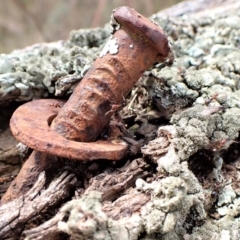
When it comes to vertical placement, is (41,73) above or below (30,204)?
above

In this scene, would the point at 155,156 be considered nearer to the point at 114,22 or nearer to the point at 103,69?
the point at 103,69

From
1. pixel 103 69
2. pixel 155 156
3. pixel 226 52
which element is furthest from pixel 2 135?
pixel 226 52

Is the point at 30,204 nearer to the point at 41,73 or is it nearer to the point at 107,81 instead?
the point at 107,81

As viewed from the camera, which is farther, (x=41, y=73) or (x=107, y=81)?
(x=41, y=73)

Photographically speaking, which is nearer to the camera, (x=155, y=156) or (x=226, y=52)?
(x=155, y=156)

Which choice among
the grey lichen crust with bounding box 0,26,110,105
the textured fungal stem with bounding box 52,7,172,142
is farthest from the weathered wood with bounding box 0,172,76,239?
the grey lichen crust with bounding box 0,26,110,105

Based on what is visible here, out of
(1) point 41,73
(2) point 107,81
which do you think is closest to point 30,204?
(2) point 107,81

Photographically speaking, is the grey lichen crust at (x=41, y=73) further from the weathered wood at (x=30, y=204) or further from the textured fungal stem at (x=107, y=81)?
the weathered wood at (x=30, y=204)

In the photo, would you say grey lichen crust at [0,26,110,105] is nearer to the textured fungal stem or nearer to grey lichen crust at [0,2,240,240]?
grey lichen crust at [0,2,240,240]

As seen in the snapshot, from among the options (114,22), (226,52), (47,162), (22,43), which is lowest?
(22,43)
